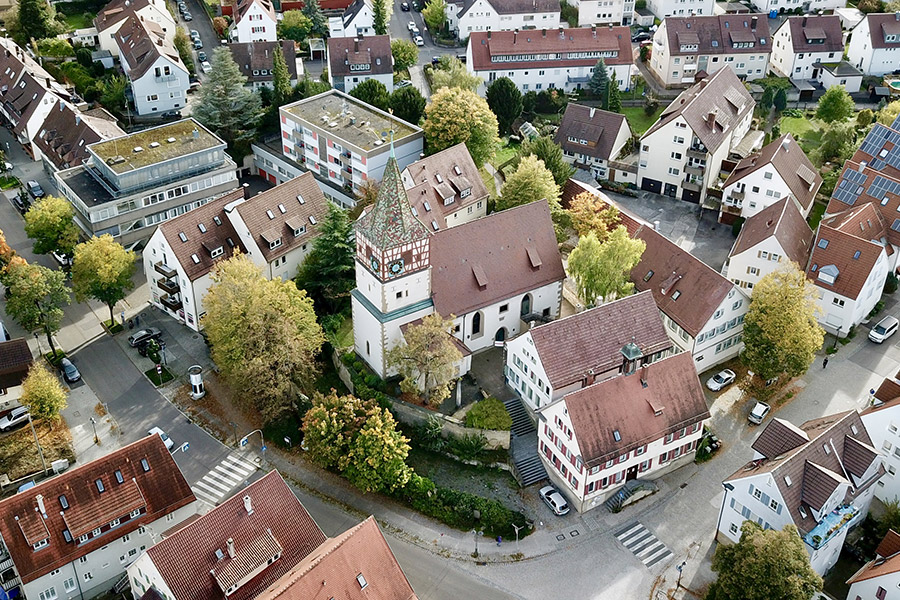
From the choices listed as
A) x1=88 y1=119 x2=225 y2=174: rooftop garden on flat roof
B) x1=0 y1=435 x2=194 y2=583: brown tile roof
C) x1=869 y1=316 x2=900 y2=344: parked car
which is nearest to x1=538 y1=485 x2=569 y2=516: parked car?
x1=0 y1=435 x2=194 y2=583: brown tile roof

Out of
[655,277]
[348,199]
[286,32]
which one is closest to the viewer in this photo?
[655,277]

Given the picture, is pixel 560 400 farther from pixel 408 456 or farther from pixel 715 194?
pixel 715 194

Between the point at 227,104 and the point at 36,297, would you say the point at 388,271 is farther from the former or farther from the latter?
A: the point at 227,104

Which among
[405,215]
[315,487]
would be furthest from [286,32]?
[315,487]

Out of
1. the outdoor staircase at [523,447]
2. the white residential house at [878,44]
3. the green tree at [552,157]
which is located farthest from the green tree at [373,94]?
the white residential house at [878,44]

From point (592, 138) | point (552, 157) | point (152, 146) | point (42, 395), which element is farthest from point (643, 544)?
point (152, 146)

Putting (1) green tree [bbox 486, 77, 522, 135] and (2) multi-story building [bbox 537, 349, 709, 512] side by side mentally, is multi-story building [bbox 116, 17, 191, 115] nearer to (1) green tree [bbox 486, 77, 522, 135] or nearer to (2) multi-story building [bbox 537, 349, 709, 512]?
(1) green tree [bbox 486, 77, 522, 135]
